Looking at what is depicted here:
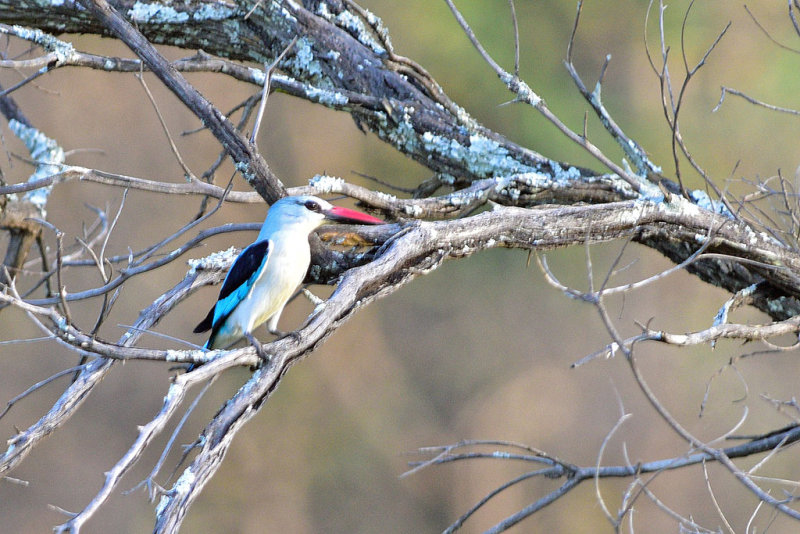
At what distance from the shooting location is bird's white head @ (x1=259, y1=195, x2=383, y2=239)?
6.31 feet

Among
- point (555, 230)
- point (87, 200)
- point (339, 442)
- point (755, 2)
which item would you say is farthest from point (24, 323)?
point (755, 2)

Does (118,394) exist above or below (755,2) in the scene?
below

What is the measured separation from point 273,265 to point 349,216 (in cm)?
22

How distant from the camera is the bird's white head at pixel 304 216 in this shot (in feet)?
6.31

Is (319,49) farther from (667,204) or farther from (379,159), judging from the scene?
(379,159)

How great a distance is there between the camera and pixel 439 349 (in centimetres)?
539

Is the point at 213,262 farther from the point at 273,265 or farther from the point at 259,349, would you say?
the point at 259,349

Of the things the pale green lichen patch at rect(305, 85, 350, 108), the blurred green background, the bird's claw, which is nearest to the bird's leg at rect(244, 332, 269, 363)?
the bird's claw

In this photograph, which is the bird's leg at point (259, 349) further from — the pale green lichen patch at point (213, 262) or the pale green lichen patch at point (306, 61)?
the pale green lichen patch at point (306, 61)

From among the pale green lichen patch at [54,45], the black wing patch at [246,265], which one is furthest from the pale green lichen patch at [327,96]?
the pale green lichen patch at [54,45]

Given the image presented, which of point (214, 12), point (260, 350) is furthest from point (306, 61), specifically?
point (260, 350)

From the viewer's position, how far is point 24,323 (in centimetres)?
478

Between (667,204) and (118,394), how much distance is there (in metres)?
3.88

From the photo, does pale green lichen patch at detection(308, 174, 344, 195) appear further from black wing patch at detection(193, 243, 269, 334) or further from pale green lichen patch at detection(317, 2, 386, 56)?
pale green lichen patch at detection(317, 2, 386, 56)
